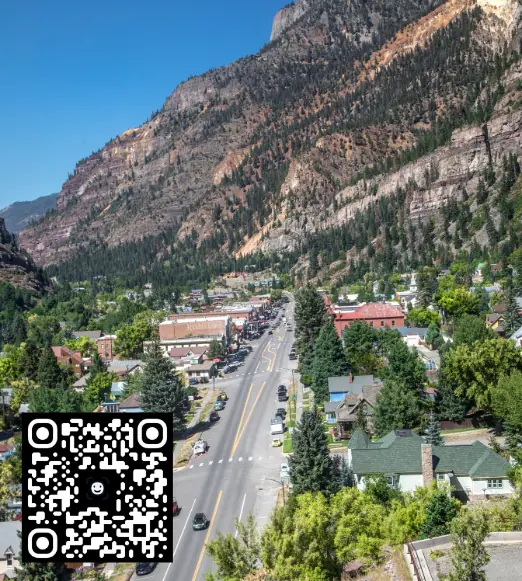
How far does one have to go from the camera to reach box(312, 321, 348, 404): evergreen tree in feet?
225

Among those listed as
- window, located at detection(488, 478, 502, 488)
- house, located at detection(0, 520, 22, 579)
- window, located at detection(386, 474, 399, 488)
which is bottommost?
house, located at detection(0, 520, 22, 579)

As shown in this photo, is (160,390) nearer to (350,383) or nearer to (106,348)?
(350,383)

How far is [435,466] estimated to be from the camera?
43062 mm

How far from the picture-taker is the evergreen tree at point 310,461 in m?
41.7

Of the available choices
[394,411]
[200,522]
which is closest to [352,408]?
[394,411]

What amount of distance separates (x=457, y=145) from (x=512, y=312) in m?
119

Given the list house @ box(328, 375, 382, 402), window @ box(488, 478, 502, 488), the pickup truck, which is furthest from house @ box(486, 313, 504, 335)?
window @ box(488, 478, 502, 488)

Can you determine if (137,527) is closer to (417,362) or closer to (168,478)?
(168,478)

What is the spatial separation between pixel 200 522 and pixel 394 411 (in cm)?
1919

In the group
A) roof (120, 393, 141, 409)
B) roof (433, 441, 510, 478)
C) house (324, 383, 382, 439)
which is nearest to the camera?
roof (433, 441, 510, 478)

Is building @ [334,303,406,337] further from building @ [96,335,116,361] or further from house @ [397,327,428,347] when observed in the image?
Result: building @ [96,335,116,361]

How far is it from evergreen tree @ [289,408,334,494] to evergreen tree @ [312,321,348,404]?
2418cm

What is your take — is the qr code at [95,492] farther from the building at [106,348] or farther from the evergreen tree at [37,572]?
the building at [106,348]

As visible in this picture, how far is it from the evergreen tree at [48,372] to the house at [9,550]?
41.8 meters
